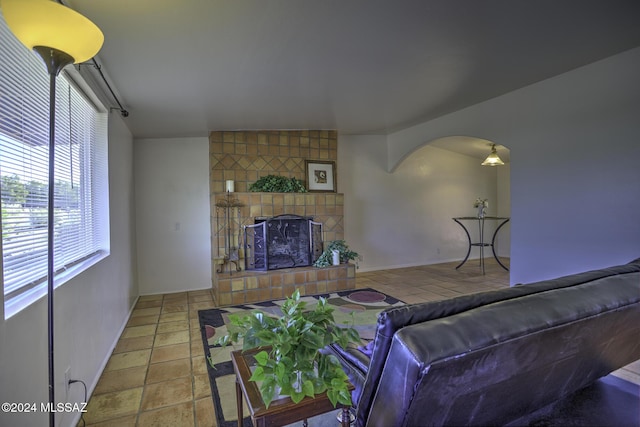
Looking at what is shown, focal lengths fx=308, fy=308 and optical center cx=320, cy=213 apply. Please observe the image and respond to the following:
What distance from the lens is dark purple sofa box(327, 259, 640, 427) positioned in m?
0.84

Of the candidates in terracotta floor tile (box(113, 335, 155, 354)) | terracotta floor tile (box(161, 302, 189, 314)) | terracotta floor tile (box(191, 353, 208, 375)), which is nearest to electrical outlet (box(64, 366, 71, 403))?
terracotta floor tile (box(191, 353, 208, 375))

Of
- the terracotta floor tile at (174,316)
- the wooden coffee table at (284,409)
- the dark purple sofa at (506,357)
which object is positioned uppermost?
the dark purple sofa at (506,357)

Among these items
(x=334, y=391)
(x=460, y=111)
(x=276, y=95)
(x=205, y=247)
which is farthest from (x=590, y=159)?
(x=205, y=247)

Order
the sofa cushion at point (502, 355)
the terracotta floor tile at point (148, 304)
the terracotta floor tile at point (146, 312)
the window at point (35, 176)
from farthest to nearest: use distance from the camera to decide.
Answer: the terracotta floor tile at point (148, 304) < the terracotta floor tile at point (146, 312) < the window at point (35, 176) < the sofa cushion at point (502, 355)

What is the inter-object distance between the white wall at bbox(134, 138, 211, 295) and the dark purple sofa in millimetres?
3687

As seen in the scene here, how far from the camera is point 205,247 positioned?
177 inches

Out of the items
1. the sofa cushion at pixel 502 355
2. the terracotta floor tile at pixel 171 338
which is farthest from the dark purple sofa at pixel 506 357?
the terracotta floor tile at pixel 171 338

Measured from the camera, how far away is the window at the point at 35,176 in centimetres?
123

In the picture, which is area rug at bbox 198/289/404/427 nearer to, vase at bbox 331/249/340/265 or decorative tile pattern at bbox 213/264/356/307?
decorative tile pattern at bbox 213/264/356/307

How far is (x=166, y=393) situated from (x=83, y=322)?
27.4 inches

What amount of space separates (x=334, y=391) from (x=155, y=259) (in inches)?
160

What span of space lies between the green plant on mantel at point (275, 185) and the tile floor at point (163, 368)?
64.6 inches

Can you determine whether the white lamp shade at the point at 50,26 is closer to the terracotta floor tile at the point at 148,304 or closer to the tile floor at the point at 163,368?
the tile floor at the point at 163,368

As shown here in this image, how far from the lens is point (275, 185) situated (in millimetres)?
4375
